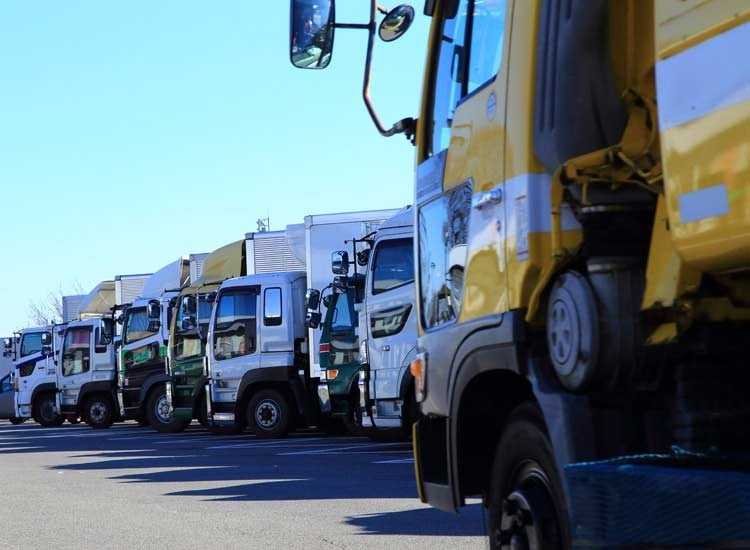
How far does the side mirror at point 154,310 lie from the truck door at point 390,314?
9826 mm

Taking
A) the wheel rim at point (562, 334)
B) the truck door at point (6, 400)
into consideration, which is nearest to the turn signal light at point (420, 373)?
the wheel rim at point (562, 334)

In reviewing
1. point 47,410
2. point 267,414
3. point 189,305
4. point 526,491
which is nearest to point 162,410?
point 189,305

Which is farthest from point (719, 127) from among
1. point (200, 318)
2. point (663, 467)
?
point (200, 318)

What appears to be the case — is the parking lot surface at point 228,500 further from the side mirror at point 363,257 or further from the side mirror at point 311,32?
the side mirror at point 311,32

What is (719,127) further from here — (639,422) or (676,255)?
(639,422)

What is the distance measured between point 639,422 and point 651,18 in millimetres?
1294

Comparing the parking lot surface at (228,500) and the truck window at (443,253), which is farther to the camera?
the parking lot surface at (228,500)

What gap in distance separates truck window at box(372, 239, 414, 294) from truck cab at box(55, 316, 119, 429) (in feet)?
42.8

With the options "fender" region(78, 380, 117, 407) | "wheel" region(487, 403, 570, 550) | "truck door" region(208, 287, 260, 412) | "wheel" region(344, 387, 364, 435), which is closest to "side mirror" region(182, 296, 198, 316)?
"truck door" region(208, 287, 260, 412)

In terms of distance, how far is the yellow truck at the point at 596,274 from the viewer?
11.4ft

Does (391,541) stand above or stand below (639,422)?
below

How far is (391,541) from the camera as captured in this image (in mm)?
8141

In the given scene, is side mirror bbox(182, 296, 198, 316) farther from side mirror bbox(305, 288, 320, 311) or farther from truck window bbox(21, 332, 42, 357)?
truck window bbox(21, 332, 42, 357)

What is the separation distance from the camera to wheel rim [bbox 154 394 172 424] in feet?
81.3
